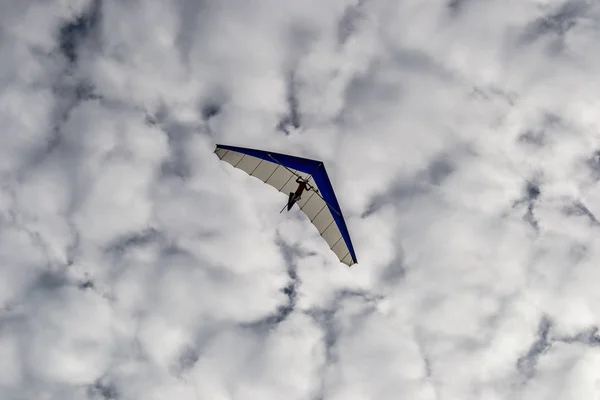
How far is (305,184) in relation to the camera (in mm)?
25000

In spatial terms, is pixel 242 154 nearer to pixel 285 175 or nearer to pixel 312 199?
pixel 285 175

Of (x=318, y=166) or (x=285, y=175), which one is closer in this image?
(x=318, y=166)

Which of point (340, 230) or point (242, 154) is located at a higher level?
point (242, 154)

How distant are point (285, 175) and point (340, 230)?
180 inches

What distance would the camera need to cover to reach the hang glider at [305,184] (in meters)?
23.8

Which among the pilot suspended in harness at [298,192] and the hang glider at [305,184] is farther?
the pilot suspended in harness at [298,192]

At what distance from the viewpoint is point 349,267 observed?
24688 mm

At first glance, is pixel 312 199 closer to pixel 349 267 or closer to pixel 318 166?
pixel 318 166

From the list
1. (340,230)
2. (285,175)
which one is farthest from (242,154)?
(340,230)

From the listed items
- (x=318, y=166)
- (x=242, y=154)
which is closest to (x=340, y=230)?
(x=318, y=166)

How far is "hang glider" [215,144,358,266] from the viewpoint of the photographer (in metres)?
23.8

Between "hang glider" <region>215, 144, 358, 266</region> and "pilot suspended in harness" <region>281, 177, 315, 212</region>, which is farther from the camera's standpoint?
"pilot suspended in harness" <region>281, 177, 315, 212</region>

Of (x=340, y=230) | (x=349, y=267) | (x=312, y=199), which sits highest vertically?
(x=312, y=199)

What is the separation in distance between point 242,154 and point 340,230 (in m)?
7.12
